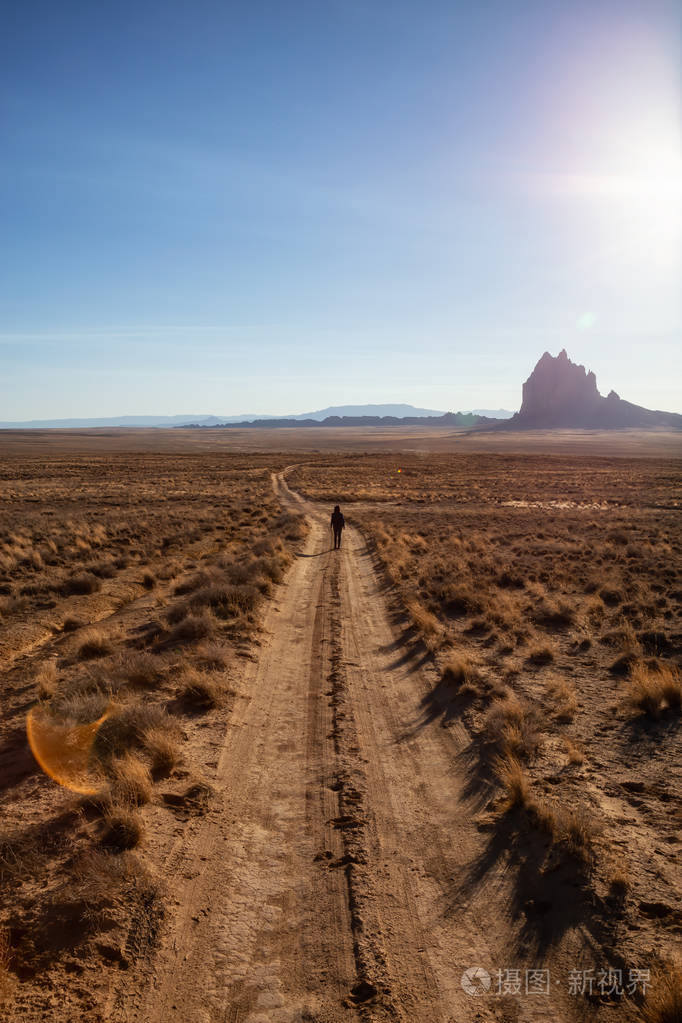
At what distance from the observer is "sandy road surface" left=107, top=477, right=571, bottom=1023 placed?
3.68 m

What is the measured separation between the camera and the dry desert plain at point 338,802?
A: 3814mm

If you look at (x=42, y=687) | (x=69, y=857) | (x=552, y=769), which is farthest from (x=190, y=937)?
(x=42, y=687)

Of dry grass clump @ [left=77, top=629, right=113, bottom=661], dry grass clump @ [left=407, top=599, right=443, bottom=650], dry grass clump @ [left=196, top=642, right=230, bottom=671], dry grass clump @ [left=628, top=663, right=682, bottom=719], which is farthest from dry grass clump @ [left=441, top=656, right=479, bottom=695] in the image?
dry grass clump @ [left=77, top=629, right=113, bottom=661]

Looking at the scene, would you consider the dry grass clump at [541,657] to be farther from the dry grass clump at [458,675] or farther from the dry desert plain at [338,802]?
the dry grass clump at [458,675]

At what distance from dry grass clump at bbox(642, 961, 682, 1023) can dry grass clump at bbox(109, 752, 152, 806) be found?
4443 millimetres

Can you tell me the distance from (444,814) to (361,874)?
1.33 m

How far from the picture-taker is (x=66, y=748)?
6688 mm

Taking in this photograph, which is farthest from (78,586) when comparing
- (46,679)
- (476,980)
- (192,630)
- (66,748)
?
(476,980)

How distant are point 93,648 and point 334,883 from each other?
7219 millimetres

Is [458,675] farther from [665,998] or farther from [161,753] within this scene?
[665,998]

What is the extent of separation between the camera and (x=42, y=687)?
8375mm

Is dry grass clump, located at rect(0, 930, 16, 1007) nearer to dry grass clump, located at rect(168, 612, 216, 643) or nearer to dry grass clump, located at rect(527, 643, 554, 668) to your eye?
dry grass clump, located at rect(168, 612, 216, 643)

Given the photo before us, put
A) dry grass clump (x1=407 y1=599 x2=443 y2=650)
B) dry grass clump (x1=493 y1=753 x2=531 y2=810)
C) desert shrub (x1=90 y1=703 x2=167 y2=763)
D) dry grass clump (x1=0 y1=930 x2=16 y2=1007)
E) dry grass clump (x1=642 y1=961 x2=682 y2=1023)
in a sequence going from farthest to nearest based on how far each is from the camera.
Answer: dry grass clump (x1=407 y1=599 x2=443 y2=650), desert shrub (x1=90 y1=703 x2=167 y2=763), dry grass clump (x1=493 y1=753 x2=531 y2=810), dry grass clump (x1=0 y1=930 x2=16 y2=1007), dry grass clump (x1=642 y1=961 x2=682 y2=1023)

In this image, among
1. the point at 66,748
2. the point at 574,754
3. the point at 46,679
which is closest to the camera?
the point at 66,748
